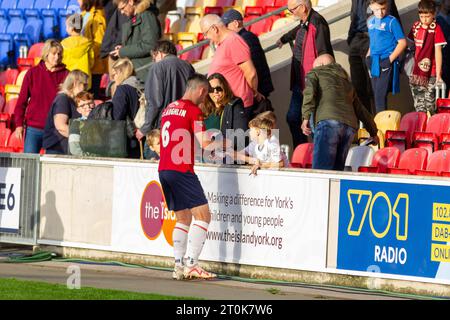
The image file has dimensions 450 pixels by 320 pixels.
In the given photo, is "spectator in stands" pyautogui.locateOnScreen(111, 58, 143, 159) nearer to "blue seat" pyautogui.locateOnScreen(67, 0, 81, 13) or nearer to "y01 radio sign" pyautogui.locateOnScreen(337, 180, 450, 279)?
"y01 radio sign" pyautogui.locateOnScreen(337, 180, 450, 279)

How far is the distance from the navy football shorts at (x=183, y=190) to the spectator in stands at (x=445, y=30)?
465 cm

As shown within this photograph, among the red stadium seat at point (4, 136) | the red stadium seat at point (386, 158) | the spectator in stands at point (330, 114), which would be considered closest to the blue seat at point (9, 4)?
the red stadium seat at point (4, 136)

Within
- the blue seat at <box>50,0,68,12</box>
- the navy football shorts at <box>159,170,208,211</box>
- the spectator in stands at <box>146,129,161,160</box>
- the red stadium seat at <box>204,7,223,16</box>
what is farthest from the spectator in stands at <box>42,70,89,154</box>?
the blue seat at <box>50,0,68,12</box>

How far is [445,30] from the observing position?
1695 centimetres

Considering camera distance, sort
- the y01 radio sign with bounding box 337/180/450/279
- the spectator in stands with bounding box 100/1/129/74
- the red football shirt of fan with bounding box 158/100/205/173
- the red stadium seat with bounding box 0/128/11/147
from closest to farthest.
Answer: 1. the y01 radio sign with bounding box 337/180/450/279
2. the red football shirt of fan with bounding box 158/100/205/173
3. the spectator in stands with bounding box 100/1/129/74
4. the red stadium seat with bounding box 0/128/11/147

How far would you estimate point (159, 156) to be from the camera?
47.0ft

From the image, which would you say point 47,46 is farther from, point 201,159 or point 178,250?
point 178,250

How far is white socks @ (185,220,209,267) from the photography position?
43.0 feet

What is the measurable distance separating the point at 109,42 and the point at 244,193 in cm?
595

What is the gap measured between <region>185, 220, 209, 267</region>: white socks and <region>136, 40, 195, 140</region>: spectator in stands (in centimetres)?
191

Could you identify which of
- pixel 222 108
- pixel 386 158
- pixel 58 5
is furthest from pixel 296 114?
pixel 58 5

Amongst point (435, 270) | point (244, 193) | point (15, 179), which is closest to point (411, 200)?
point (435, 270)

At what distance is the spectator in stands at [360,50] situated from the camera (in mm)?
17219

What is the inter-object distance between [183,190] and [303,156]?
8.81 feet
